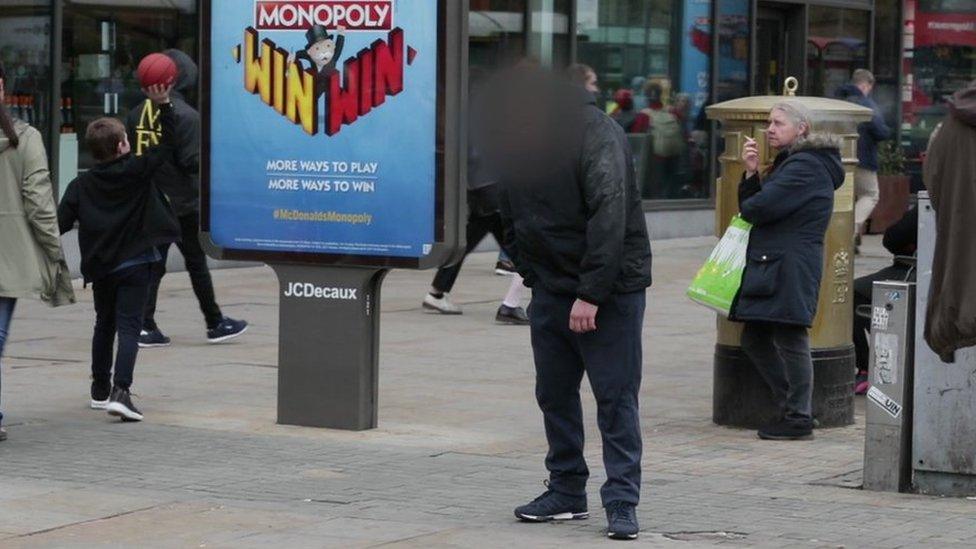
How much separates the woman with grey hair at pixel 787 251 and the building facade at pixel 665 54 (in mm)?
5134

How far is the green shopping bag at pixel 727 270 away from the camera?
944 centimetres

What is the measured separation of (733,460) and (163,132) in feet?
10.9

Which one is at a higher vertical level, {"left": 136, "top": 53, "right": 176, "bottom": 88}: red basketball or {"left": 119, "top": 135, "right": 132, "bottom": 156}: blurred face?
{"left": 136, "top": 53, "right": 176, "bottom": 88}: red basketball

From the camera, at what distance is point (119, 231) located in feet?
32.1

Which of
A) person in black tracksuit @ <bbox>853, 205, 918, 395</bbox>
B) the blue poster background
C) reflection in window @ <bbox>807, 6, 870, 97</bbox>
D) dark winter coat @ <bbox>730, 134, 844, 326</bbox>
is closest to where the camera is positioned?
dark winter coat @ <bbox>730, 134, 844, 326</bbox>

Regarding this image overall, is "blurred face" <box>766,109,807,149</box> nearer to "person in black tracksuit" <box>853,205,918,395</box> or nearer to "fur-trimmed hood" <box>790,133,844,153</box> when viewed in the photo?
"fur-trimmed hood" <box>790,133,844,153</box>

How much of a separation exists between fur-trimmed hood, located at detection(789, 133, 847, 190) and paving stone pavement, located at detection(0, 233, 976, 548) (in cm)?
133

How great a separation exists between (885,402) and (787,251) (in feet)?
4.50

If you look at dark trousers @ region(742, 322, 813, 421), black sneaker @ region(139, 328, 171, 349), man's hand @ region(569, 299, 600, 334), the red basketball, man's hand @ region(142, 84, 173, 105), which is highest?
the red basketball

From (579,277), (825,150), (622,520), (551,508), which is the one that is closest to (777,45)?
(825,150)

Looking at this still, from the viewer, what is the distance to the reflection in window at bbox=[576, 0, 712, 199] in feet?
68.9

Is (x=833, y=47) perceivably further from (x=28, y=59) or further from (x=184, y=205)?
(x=184, y=205)

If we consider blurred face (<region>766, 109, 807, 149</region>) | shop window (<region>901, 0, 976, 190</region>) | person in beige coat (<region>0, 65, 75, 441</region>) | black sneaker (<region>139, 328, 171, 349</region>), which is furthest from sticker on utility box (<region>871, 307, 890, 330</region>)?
shop window (<region>901, 0, 976, 190</region>)

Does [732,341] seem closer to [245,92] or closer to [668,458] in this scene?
[668,458]
